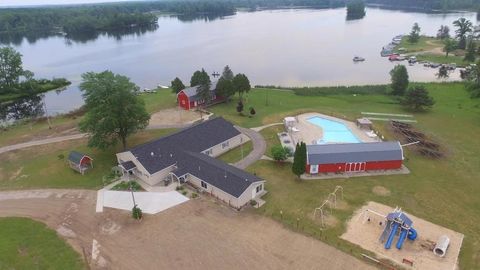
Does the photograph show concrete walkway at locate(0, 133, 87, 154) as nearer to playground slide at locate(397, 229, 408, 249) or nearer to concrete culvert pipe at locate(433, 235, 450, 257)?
playground slide at locate(397, 229, 408, 249)

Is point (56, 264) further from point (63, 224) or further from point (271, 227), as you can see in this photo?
point (271, 227)

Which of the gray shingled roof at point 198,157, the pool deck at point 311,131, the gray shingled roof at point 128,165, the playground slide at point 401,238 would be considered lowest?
the playground slide at point 401,238

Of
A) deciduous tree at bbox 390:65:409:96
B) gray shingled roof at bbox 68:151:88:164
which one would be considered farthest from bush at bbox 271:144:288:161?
deciduous tree at bbox 390:65:409:96

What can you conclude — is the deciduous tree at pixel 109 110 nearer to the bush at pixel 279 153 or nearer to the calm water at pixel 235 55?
the bush at pixel 279 153

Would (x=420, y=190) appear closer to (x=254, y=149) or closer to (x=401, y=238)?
(x=401, y=238)

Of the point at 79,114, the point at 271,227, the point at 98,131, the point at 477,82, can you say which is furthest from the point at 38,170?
the point at 477,82

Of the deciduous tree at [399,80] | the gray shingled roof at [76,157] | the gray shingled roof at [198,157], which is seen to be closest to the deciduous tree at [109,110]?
the gray shingled roof at [76,157]
